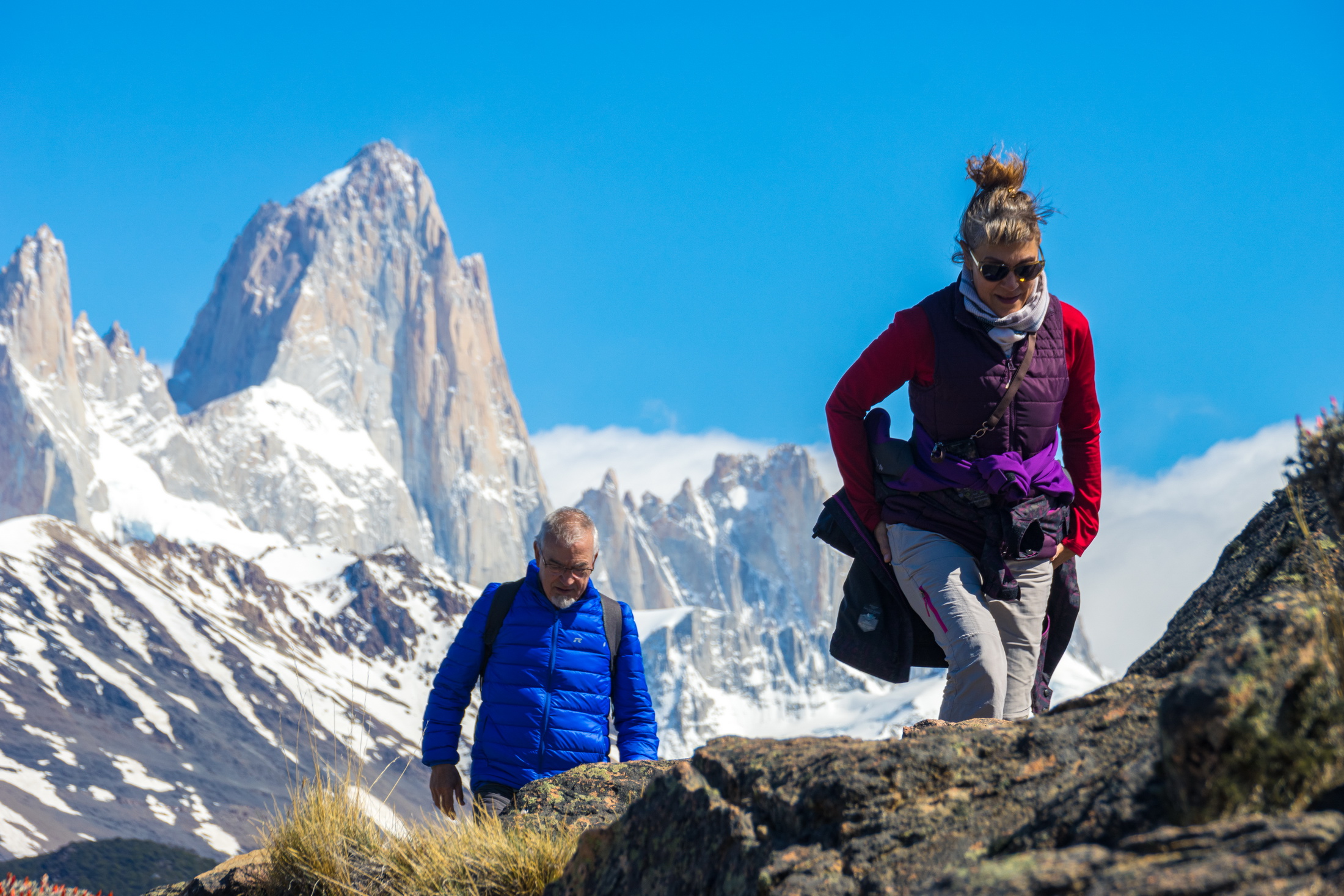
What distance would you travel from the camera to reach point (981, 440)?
4590 millimetres

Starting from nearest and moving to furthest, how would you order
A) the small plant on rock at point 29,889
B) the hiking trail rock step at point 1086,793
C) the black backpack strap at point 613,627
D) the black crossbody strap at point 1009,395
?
1. the hiking trail rock step at point 1086,793
2. the black crossbody strap at point 1009,395
3. the small plant on rock at point 29,889
4. the black backpack strap at point 613,627

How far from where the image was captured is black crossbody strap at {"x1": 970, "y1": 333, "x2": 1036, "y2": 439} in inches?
179

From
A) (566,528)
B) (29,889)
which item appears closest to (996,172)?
(566,528)

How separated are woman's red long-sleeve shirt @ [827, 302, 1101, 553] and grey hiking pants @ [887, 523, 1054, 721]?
26cm

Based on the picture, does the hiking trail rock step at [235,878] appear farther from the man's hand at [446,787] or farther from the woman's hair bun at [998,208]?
the woman's hair bun at [998,208]

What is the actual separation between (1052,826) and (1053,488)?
7.92ft

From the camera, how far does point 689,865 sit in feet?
10.2

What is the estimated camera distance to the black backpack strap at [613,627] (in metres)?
5.88

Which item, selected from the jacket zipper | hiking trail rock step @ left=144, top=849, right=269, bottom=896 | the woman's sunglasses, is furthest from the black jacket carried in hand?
hiking trail rock step @ left=144, top=849, right=269, bottom=896

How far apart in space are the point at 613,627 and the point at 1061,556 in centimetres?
222

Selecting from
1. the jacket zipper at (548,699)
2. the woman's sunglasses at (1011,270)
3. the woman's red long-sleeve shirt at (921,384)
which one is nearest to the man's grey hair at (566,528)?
the jacket zipper at (548,699)

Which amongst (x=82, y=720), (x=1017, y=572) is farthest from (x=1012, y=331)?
(x=82, y=720)

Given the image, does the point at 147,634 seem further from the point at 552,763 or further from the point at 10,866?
→ the point at 552,763

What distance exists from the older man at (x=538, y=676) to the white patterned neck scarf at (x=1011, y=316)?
212 centimetres
